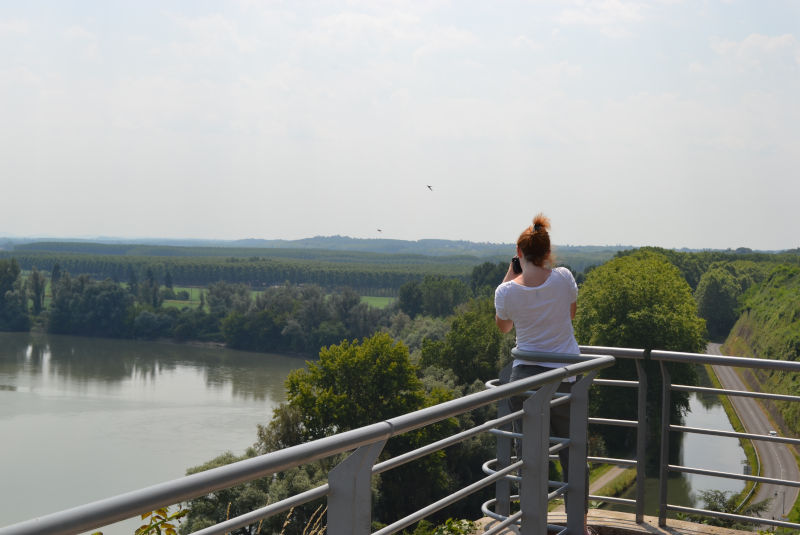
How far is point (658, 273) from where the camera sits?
42656 mm

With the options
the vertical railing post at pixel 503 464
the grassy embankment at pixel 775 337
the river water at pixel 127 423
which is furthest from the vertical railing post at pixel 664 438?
the grassy embankment at pixel 775 337

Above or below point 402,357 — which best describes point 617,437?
below

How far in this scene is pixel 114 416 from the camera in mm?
49781

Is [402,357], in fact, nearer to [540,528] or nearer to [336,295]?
[540,528]

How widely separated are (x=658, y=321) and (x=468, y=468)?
1093cm

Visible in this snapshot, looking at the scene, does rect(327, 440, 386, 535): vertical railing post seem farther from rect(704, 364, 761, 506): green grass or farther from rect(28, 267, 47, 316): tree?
rect(28, 267, 47, 316): tree

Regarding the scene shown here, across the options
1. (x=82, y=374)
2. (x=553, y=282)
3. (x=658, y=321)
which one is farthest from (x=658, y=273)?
(x=82, y=374)

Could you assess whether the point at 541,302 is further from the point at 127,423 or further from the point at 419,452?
the point at 127,423

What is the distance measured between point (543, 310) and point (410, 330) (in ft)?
219

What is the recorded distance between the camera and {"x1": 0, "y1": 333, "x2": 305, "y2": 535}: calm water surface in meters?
34.9

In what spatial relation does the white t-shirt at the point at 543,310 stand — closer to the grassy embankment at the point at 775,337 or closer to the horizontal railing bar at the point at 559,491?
the horizontal railing bar at the point at 559,491

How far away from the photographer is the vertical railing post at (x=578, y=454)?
Result: 387cm

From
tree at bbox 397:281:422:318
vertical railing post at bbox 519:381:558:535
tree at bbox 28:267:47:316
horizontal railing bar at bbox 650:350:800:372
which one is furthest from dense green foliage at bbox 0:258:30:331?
vertical railing post at bbox 519:381:558:535

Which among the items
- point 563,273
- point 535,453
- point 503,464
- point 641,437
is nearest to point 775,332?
point 641,437
